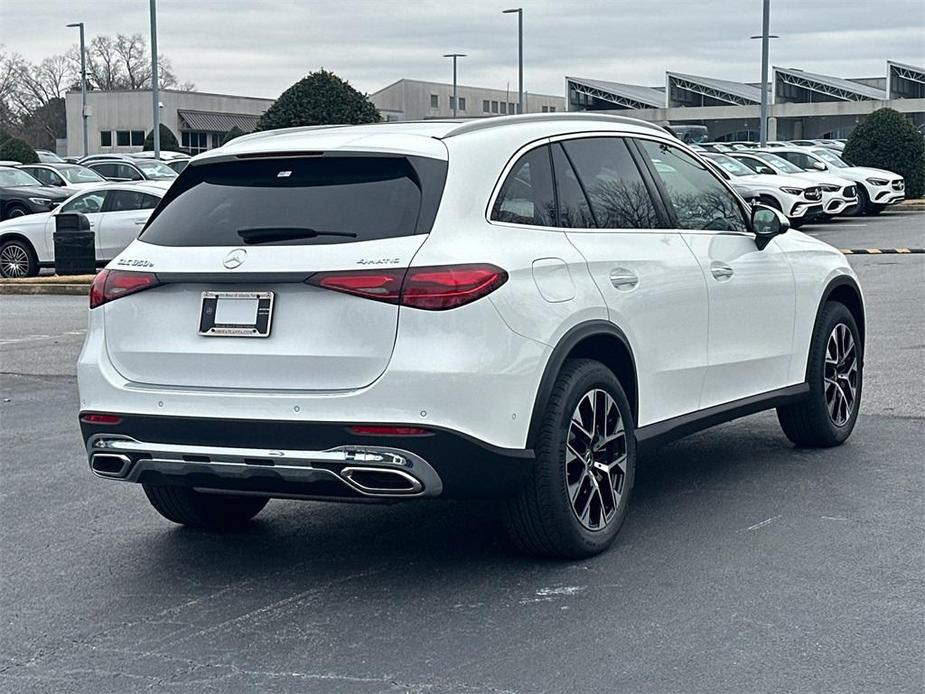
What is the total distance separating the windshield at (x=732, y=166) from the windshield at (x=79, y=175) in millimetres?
13806

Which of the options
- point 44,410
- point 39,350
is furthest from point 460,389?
point 39,350

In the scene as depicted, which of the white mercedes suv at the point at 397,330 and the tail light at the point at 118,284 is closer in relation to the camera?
the white mercedes suv at the point at 397,330

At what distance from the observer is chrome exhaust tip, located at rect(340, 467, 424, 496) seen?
518 centimetres

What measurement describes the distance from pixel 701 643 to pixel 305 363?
1.70 m

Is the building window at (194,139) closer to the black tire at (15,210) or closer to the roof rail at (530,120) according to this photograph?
the black tire at (15,210)

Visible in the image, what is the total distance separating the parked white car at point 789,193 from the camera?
2877 centimetres

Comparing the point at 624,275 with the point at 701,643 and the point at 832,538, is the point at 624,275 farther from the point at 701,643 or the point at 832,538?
the point at 701,643

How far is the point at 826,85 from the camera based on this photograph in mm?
98562

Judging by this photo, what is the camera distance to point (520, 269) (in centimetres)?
546

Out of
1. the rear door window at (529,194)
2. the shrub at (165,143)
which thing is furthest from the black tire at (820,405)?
the shrub at (165,143)

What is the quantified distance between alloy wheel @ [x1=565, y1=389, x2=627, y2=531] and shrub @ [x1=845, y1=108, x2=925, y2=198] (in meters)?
34.3

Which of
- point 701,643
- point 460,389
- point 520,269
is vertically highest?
point 520,269

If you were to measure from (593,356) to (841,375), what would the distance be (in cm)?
258

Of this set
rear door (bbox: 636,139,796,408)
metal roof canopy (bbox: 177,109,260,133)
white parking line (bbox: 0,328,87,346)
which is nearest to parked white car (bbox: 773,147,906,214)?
white parking line (bbox: 0,328,87,346)
